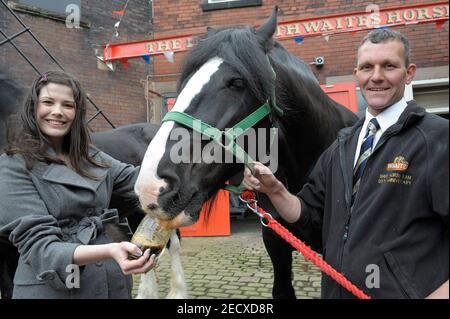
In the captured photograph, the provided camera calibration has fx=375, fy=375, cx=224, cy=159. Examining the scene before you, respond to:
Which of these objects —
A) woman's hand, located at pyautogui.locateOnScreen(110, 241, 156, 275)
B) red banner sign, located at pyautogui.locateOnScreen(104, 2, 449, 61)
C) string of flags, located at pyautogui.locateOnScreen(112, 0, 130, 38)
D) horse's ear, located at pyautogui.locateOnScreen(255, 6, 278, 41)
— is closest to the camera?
woman's hand, located at pyautogui.locateOnScreen(110, 241, 156, 275)

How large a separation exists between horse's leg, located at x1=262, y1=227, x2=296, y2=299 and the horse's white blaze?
1.42 meters

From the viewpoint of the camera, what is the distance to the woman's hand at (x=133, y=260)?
145 cm

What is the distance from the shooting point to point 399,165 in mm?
1317

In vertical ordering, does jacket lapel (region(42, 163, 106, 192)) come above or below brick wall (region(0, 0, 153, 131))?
below

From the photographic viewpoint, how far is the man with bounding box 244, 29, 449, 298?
1248mm

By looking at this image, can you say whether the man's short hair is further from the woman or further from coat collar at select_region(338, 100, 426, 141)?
the woman

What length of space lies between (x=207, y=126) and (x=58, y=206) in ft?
2.65

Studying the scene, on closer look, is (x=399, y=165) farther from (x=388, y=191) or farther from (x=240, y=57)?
(x=240, y=57)

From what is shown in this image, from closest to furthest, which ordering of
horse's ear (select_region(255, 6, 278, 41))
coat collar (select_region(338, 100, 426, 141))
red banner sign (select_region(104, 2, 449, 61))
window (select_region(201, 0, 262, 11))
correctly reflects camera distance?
coat collar (select_region(338, 100, 426, 141)) < horse's ear (select_region(255, 6, 278, 41)) < red banner sign (select_region(104, 2, 449, 61)) < window (select_region(201, 0, 262, 11))

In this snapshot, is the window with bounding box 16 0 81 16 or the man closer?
the man

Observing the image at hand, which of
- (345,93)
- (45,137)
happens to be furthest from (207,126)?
(345,93)

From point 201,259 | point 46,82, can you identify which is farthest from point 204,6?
point 46,82

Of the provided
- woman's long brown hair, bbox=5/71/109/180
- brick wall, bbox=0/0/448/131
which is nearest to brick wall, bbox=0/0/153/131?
brick wall, bbox=0/0/448/131
